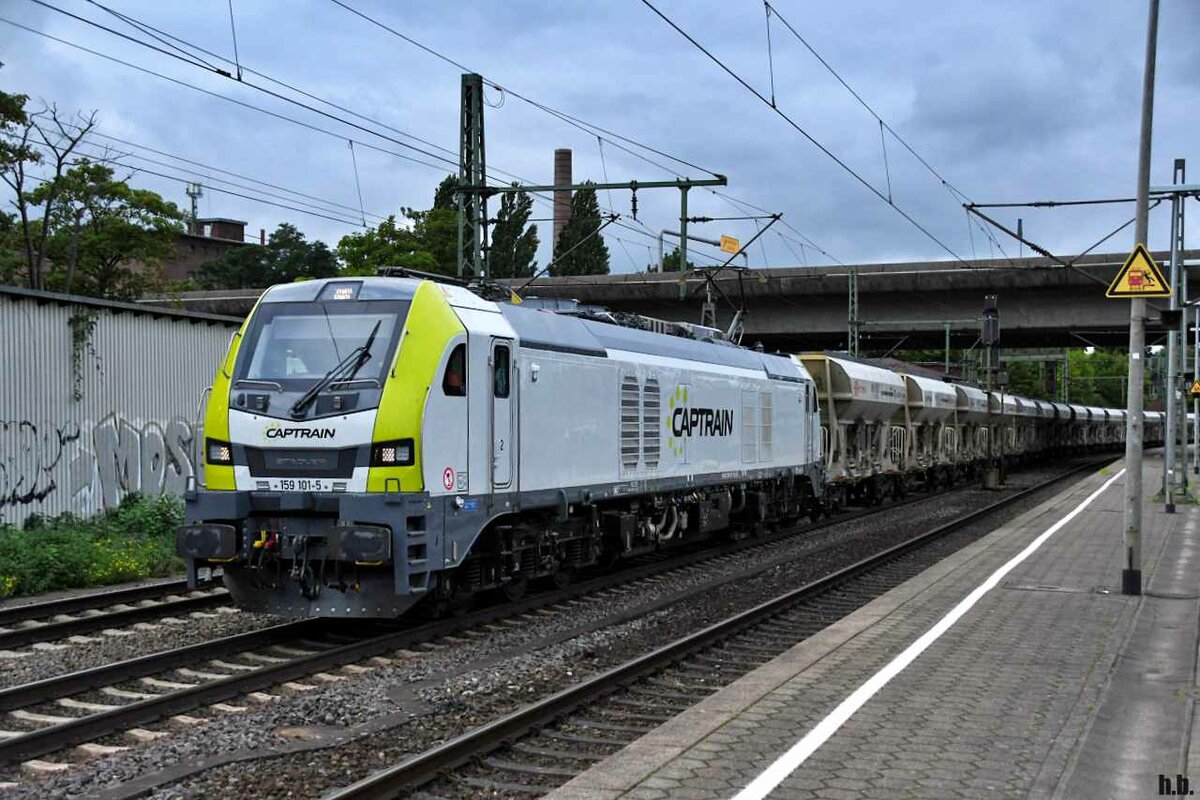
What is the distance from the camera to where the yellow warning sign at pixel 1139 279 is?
13055 mm

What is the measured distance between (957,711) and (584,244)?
246 ft

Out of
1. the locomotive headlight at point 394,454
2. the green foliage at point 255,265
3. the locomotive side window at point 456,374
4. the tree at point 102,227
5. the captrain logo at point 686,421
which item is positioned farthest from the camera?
the green foliage at point 255,265

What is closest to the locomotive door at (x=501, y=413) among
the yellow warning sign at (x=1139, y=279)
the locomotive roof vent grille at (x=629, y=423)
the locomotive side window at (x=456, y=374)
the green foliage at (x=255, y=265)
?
the locomotive side window at (x=456, y=374)

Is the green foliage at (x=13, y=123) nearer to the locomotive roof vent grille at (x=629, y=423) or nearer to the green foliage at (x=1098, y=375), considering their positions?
the locomotive roof vent grille at (x=629, y=423)

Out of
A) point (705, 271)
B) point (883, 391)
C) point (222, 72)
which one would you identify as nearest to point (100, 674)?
point (222, 72)

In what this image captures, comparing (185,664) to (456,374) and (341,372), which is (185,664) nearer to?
(341,372)

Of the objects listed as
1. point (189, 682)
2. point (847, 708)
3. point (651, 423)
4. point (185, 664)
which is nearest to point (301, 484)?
point (185, 664)

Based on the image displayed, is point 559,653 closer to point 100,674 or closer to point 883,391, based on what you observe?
point 100,674

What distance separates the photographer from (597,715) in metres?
8.55

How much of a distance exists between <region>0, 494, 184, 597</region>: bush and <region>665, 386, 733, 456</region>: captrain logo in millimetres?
6854

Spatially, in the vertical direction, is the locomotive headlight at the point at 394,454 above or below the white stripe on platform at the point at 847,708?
above

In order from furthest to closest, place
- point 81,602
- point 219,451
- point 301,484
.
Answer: point 81,602 → point 219,451 → point 301,484

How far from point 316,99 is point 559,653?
425 inches

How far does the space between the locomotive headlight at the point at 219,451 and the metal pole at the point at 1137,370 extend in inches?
367
